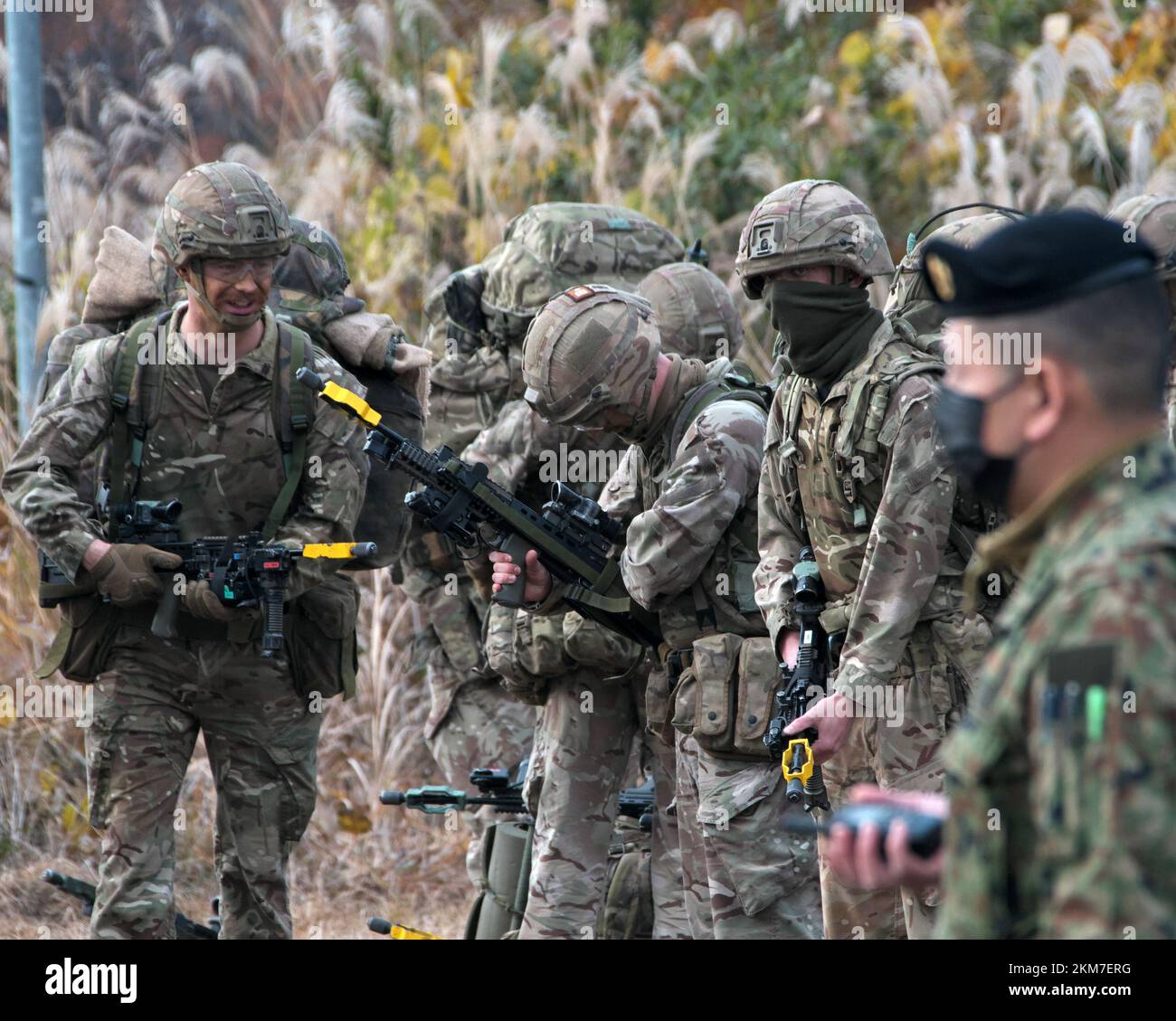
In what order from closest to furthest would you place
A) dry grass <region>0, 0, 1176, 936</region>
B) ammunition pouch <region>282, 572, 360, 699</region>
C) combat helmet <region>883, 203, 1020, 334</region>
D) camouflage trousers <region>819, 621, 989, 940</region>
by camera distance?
1. camouflage trousers <region>819, 621, 989, 940</region>
2. combat helmet <region>883, 203, 1020, 334</region>
3. ammunition pouch <region>282, 572, 360, 699</region>
4. dry grass <region>0, 0, 1176, 936</region>

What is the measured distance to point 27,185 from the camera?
25.6 ft

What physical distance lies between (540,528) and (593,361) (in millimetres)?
603

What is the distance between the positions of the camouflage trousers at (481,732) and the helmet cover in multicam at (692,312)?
66.7 inches

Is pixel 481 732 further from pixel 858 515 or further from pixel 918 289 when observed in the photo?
pixel 858 515

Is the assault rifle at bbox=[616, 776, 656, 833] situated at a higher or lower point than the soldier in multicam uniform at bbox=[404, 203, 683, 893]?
lower

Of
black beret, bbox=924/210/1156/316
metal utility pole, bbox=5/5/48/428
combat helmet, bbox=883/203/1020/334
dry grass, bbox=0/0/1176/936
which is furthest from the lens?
metal utility pole, bbox=5/5/48/428

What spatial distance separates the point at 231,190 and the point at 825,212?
6.46 feet

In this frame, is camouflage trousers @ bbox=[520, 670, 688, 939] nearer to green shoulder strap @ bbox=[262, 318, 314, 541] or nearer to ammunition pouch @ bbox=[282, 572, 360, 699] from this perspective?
ammunition pouch @ bbox=[282, 572, 360, 699]

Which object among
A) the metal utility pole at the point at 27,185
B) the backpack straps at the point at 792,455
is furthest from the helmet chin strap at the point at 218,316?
the metal utility pole at the point at 27,185

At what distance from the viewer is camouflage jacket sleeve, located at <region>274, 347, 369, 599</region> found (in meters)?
5.42
